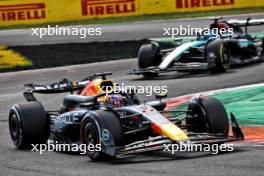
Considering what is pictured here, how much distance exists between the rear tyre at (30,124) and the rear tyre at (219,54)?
27.2 ft

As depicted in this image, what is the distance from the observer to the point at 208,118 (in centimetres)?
1050

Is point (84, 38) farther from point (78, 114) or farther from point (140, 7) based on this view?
point (78, 114)

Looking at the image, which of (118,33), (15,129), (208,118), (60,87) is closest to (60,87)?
(60,87)

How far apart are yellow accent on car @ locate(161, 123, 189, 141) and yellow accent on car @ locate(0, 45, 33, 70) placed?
13.2m

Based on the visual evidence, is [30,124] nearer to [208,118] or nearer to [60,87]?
[60,87]

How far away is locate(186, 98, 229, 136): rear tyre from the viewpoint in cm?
1048

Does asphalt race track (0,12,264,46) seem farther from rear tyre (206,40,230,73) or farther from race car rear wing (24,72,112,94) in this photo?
race car rear wing (24,72,112,94)

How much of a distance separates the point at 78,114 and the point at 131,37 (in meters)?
16.7

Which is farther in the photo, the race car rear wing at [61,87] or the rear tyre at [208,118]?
the race car rear wing at [61,87]

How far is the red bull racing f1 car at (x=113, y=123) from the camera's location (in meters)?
9.89

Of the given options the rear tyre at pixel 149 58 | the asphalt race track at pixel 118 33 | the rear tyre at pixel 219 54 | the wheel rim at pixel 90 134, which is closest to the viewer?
the wheel rim at pixel 90 134

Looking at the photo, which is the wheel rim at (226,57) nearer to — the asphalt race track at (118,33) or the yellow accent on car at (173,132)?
the asphalt race track at (118,33)

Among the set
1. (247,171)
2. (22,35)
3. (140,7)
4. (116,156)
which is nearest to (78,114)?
(116,156)

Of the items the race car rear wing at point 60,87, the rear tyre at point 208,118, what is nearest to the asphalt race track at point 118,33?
the race car rear wing at point 60,87
